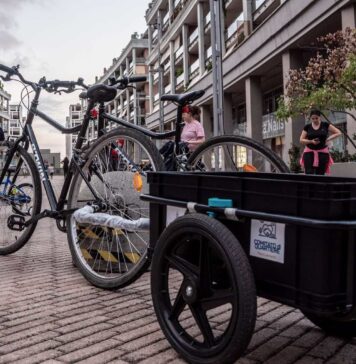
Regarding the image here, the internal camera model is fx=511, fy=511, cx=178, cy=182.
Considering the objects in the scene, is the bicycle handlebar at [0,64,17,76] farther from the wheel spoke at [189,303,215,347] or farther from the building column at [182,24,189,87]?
the building column at [182,24,189,87]

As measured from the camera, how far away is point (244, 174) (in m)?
3.22

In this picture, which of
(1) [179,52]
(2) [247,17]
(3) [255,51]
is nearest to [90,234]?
(3) [255,51]

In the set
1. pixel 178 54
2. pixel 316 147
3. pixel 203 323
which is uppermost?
pixel 178 54

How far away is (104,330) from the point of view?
10.2ft

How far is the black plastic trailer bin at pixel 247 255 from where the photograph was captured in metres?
2.01

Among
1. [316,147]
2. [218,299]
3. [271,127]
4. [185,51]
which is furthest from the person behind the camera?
[185,51]

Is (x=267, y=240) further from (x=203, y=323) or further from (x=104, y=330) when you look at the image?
(x=104, y=330)

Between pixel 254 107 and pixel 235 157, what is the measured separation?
22366 millimetres

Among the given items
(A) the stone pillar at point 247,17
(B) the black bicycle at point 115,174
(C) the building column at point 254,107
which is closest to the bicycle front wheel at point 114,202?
(B) the black bicycle at point 115,174

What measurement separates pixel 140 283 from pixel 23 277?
1.16 m

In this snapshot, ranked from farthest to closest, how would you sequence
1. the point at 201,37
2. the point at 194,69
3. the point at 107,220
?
the point at 194,69, the point at 201,37, the point at 107,220

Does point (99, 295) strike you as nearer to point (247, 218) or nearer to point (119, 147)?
point (119, 147)

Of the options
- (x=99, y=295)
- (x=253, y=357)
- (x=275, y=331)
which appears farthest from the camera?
(x=99, y=295)

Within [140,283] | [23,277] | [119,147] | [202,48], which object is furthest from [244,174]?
[202,48]
